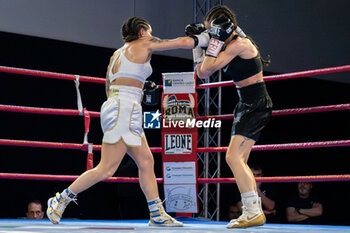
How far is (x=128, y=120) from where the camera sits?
3.00 m

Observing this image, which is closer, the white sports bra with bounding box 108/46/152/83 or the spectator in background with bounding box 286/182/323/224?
the white sports bra with bounding box 108/46/152/83

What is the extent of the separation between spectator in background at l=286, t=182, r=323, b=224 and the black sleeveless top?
2506mm

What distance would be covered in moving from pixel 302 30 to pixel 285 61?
553 millimetres

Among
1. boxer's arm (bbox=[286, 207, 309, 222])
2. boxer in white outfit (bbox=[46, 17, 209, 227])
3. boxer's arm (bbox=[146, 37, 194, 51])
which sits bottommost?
boxer's arm (bbox=[286, 207, 309, 222])

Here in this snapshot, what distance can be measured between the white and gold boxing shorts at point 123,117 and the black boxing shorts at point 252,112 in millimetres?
578

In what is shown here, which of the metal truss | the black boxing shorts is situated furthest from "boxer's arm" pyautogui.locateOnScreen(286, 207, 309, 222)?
the black boxing shorts

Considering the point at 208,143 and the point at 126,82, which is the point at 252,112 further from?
the point at 208,143

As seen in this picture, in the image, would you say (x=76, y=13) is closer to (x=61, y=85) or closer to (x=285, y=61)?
(x=61, y=85)

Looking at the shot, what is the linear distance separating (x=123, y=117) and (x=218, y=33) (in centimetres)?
73

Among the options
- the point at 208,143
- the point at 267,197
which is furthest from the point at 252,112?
the point at 267,197

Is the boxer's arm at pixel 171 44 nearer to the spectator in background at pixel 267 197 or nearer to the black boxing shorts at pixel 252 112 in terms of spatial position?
the black boxing shorts at pixel 252 112

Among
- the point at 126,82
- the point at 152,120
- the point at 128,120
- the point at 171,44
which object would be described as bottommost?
the point at 128,120

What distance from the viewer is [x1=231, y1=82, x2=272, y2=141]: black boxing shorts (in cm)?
300

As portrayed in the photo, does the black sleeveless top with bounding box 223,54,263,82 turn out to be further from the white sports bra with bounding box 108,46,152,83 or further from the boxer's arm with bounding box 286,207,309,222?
the boxer's arm with bounding box 286,207,309,222
